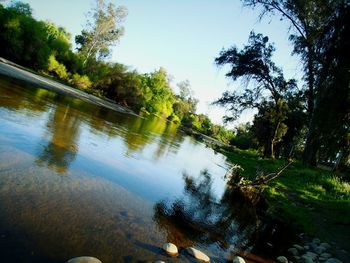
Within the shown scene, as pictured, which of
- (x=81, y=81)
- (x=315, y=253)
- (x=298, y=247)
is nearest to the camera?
(x=315, y=253)

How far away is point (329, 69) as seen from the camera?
14156 millimetres

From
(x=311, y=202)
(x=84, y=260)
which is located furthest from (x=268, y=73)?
(x=84, y=260)

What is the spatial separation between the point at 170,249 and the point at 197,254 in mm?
524

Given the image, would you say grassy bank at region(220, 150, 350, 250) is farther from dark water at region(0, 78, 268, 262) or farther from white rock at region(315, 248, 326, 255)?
dark water at region(0, 78, 268, 262)

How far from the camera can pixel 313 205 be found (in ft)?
38.2

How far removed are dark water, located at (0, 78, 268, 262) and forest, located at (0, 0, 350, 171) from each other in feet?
22.7

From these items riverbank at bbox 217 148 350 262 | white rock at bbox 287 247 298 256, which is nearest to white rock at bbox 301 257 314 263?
white rock at bbox 287 247 298 256

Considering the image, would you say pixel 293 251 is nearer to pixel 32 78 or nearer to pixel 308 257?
pixel 308 257

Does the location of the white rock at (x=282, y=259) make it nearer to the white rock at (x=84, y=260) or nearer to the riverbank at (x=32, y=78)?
the white rock at (x=84, y=260)

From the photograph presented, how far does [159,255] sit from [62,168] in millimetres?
3658

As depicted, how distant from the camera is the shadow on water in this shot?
6.34 m

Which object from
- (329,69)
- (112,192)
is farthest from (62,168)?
(329,69)

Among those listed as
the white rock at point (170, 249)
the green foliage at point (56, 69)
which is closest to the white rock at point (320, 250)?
the white rock at point (170, 249)

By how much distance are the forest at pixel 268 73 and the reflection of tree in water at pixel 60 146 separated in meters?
10.5
